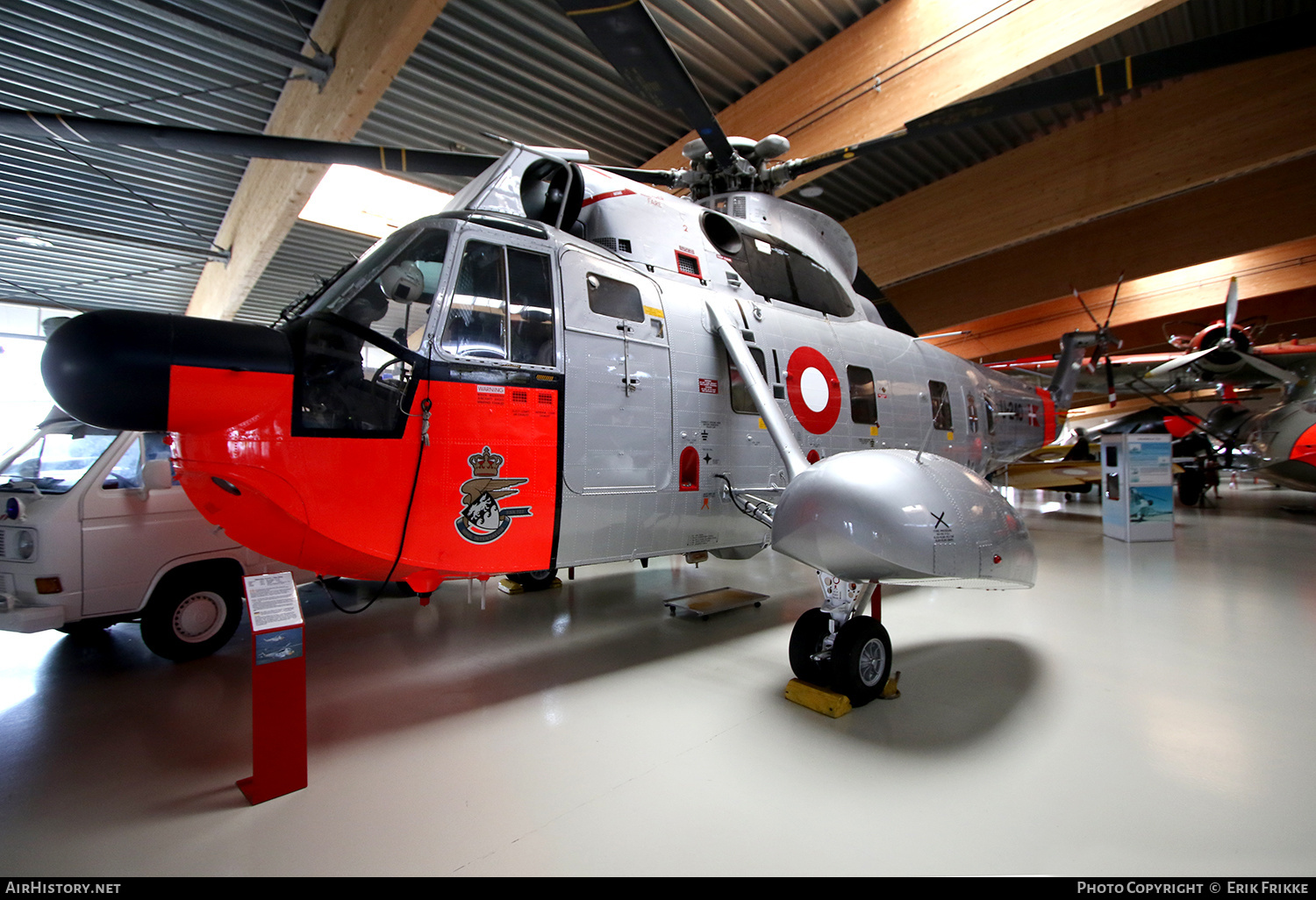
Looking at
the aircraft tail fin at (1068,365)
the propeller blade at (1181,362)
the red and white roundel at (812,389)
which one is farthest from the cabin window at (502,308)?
the propeller blade at (1181,362)

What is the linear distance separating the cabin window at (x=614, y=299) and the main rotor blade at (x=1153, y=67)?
9.27 ft

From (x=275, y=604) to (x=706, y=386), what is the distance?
3141 mm

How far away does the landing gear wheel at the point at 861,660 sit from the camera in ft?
11.9

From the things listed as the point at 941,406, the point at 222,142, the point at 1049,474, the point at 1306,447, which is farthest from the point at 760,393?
the point at 1306,447

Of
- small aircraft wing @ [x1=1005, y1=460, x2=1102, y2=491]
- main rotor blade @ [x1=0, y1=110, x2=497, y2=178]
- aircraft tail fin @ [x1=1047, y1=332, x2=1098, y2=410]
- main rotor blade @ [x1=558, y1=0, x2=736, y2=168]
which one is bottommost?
small aircraft wing @ [x1=1005, y1=460, x2=1102, y2=491]

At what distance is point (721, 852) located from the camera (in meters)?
2.34

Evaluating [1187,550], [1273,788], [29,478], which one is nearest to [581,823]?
[1273,788]

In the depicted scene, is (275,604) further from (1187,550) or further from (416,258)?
(1187,550)

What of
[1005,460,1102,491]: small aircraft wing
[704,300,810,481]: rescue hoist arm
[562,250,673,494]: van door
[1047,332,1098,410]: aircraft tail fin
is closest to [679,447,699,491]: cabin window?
[562,250,673,494]: van door

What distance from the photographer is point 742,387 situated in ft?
16.4

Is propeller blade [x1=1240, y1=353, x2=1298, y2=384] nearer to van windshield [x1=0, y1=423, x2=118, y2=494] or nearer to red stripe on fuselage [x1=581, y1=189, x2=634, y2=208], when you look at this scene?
red stripe on fuselage [x1=581, y1=189, x2=634, y2=208]

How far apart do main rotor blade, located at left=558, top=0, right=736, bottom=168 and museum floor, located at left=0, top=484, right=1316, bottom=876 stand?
3.98 metres

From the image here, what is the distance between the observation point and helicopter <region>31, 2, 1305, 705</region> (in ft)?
9.82

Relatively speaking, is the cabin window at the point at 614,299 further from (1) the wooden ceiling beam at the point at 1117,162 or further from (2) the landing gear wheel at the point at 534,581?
(1) the wooden ceiling beam at the point at 1117,162
